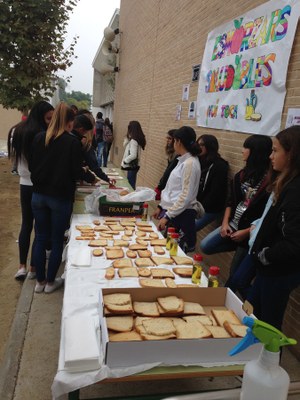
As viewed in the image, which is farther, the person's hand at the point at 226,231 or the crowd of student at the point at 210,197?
the person's hand at the point at 226,231

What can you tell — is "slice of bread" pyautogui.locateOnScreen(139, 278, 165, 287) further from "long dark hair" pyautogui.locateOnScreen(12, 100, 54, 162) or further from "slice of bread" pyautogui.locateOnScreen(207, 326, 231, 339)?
"long dark hair" pyautogui.locateOnScreen(12, 100, 54, 162)

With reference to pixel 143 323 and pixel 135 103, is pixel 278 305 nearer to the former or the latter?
pixel 143 323

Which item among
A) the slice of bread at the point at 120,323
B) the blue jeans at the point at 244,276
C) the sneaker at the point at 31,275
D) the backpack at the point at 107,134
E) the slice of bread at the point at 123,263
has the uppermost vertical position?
the backpack at the point at 107,134

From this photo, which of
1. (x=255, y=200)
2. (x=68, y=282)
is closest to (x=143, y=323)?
(x=68, y=282)

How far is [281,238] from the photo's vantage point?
1.97 m

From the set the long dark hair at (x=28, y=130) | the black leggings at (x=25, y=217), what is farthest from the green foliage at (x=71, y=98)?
the black leggings at (x=25, y=217)

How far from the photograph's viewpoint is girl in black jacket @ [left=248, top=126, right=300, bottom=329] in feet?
6.02

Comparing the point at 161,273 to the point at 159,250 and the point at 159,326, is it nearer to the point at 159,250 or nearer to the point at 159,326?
the point at 159,250

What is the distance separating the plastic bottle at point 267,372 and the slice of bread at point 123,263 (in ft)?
4.57

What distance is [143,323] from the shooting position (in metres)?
1.55

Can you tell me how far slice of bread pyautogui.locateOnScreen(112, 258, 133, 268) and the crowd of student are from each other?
833mm

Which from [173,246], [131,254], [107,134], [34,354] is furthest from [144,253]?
[107,134]

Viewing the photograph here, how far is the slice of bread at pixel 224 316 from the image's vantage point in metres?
1.63

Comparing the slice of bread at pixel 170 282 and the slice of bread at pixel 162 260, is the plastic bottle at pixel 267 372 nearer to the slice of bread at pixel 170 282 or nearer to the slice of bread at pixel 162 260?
the slice of bread at pixel 170 282
